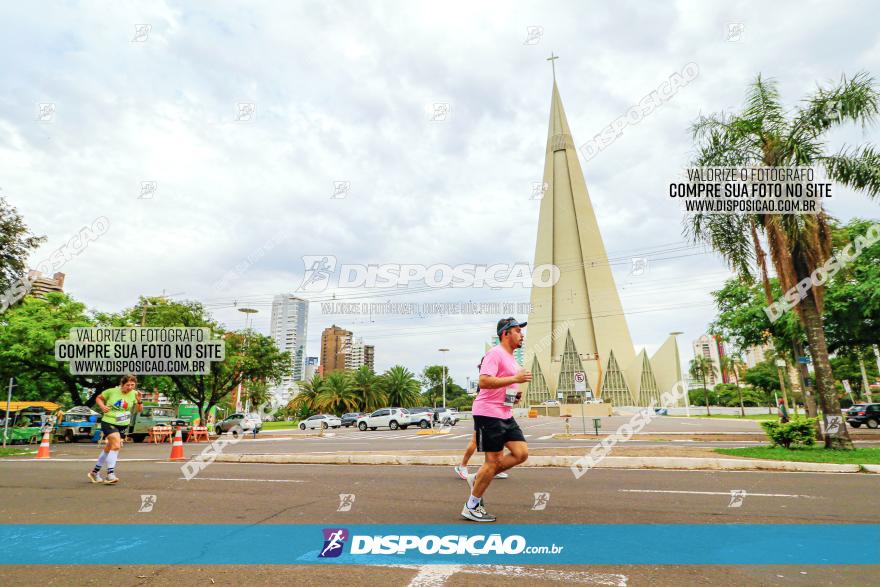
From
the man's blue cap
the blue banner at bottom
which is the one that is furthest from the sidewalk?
the man's blue cap

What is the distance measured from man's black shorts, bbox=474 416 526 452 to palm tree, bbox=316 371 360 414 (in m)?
55.0

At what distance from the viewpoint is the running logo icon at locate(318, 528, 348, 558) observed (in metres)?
3.88

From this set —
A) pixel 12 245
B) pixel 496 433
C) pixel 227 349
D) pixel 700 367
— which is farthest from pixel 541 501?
pixel 700 367

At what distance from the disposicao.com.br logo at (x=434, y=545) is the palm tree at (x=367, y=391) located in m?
57.8

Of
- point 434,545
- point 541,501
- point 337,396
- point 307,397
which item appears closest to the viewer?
point 434,545

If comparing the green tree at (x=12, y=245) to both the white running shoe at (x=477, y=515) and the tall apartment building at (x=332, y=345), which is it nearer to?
the white running shoe at (x=477, y=515)

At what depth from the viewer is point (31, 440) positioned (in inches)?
890

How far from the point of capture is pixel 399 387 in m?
64.0

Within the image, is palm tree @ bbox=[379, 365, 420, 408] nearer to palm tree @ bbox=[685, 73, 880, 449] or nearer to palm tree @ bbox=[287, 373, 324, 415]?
palm tree @ bbox=[287, 373, 324, 415]

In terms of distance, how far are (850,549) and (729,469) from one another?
5.62 metres

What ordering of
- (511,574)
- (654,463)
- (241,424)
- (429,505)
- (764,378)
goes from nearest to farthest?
(511,574) → (429,505) → (654,463) → (241,424) → (764,378)

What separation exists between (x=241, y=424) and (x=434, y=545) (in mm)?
31825

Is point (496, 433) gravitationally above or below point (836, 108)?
below

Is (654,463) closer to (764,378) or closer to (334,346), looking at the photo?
(764,378)
